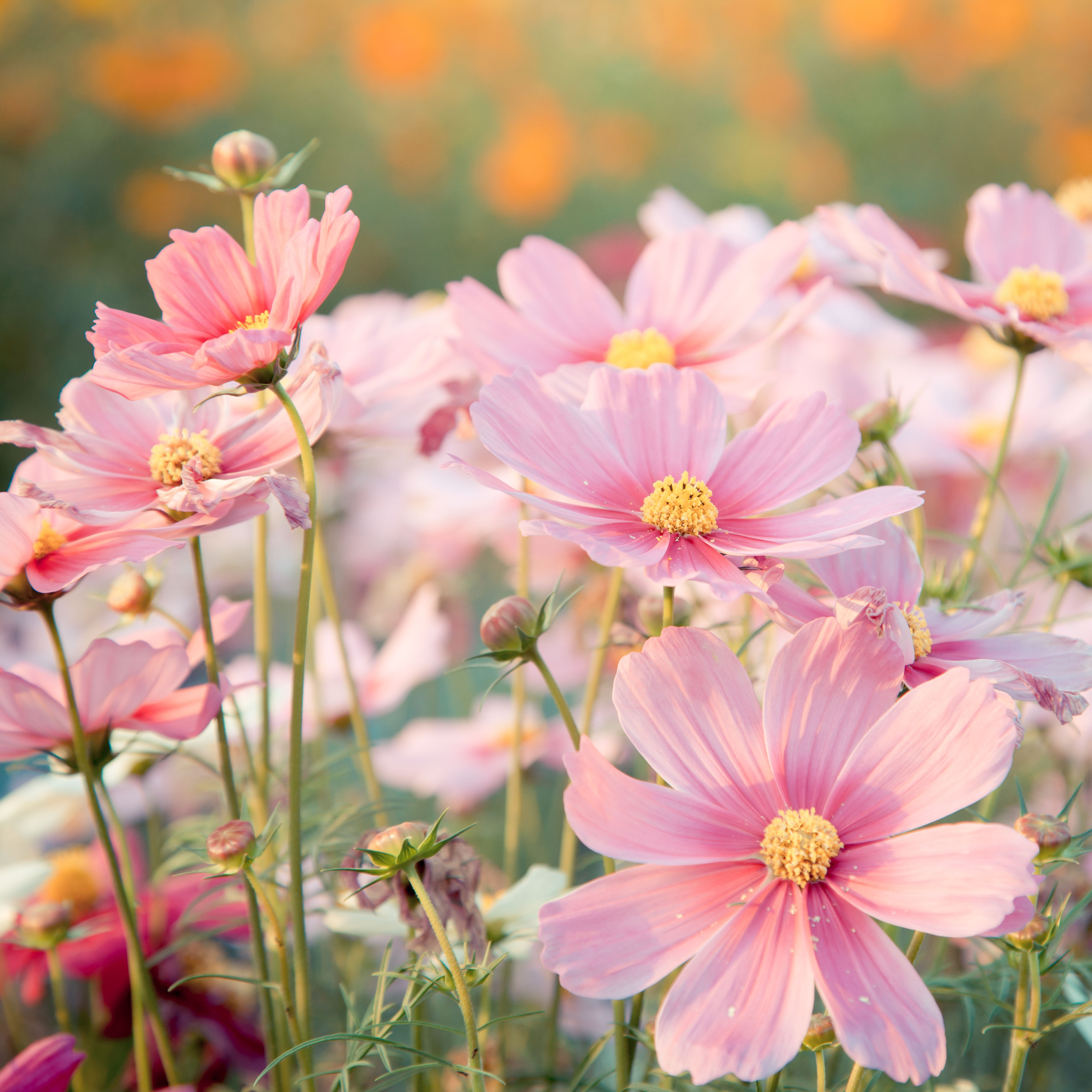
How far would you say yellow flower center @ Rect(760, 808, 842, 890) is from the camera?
13.0 inches

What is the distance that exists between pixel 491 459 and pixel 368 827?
0.33 meters

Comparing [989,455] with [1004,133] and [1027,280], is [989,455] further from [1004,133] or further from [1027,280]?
[1004,133]

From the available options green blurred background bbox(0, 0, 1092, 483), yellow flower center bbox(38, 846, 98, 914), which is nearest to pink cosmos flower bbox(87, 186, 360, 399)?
yellow flower center bbox(38, 846, 98, 914)

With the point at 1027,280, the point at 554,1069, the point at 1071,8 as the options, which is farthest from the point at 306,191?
the point at 1071,8

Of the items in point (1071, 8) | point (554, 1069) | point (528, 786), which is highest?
point (1071, 8)

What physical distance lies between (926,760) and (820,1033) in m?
0.10

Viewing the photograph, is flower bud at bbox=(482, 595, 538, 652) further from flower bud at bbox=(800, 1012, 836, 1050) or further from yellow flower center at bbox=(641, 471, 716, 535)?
flower bud at bbox=(800, 1012, 836, 1050)

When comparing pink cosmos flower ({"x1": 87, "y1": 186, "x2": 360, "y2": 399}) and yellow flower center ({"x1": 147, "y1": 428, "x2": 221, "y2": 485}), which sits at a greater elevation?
pink cosmos flower ({"x1": 87, "y1": 186, "x2": 360, "y2": 399})

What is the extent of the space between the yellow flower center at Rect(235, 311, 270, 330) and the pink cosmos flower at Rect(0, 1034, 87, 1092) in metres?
0.29

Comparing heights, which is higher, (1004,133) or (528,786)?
(1004,133)

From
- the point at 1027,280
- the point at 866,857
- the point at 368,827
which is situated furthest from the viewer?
the point at 368,827

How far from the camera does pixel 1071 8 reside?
2854 millimetres

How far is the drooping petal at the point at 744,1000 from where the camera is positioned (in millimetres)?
296

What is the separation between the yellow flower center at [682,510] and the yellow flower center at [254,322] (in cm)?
16
